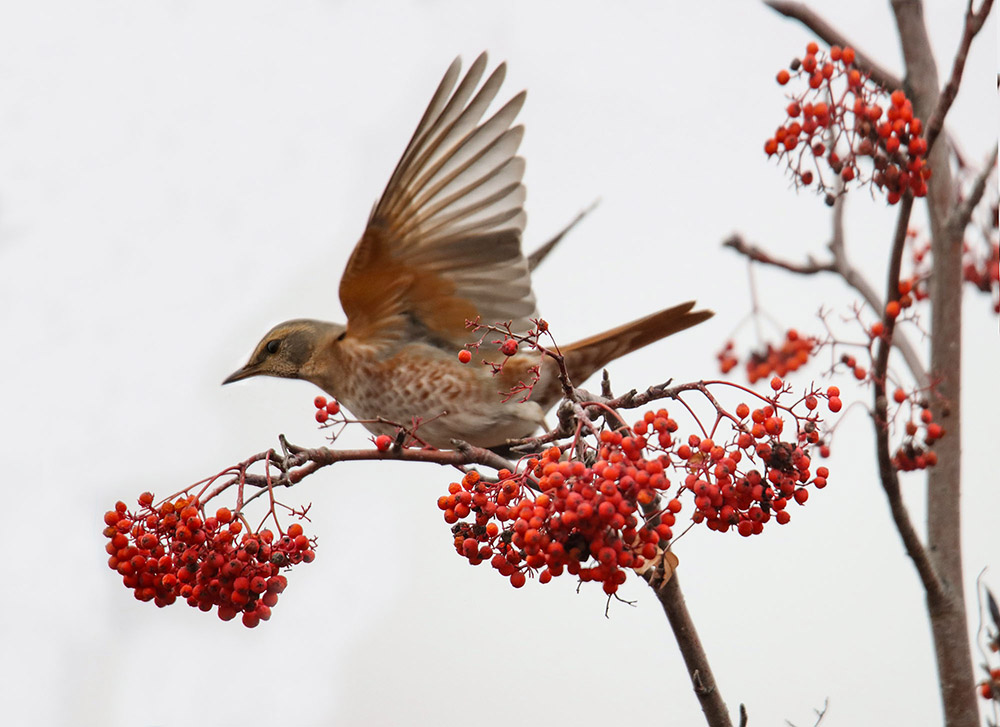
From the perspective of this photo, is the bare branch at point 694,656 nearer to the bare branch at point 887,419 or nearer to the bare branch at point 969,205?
the bare branch at point 887,419

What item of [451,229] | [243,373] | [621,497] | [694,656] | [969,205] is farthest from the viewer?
[243,373]

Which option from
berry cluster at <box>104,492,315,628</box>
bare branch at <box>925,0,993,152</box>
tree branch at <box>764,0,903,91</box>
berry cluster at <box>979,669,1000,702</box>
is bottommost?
berry cluster at <box>104,492,315,628</box>

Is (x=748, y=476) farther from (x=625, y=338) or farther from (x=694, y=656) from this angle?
(x=625, y=338)

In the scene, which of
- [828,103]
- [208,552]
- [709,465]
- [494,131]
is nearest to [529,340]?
→ [709,465]

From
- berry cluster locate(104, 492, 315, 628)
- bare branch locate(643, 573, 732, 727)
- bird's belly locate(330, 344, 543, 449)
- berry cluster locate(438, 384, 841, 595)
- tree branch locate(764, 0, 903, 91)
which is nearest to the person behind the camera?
berry cluster locate(438, 384, 841, 595)

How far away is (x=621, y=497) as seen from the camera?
3.44ft

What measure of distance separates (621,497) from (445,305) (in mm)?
1381

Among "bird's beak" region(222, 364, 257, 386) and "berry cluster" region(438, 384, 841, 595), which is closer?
"berry cluster" region(438, 384, 841, 595)

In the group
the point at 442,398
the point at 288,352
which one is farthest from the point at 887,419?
the point at 288,352

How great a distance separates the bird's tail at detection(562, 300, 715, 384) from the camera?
2162 mm

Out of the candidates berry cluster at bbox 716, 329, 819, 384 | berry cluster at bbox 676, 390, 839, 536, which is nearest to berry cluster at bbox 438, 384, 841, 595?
berry cluster at bbox 676, 390, 839, 536

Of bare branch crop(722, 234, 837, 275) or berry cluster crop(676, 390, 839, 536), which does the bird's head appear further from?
berry cluster crop(676, 390, 839, 536)

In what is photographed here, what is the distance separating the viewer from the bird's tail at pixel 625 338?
2.16 meters

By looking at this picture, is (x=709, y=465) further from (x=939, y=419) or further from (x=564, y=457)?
(x=939, y=419)
